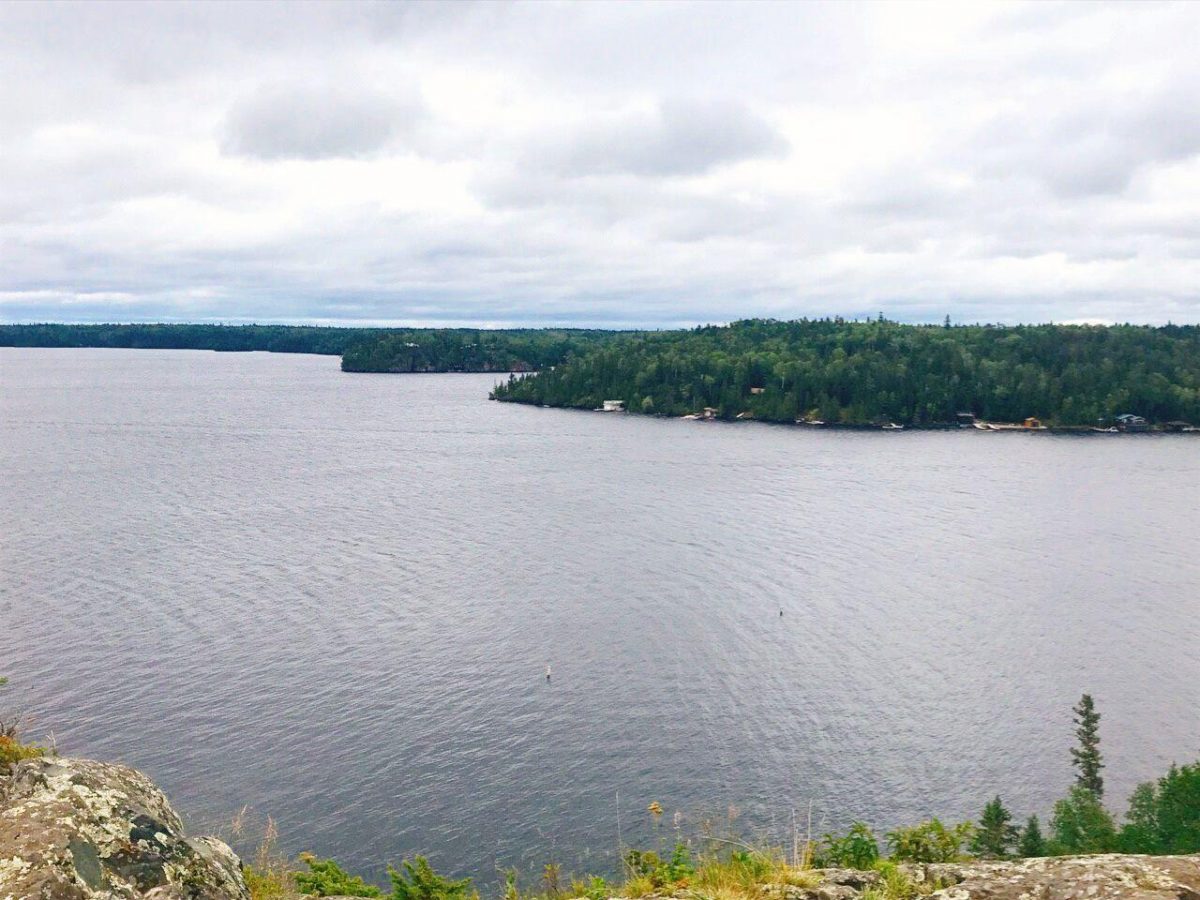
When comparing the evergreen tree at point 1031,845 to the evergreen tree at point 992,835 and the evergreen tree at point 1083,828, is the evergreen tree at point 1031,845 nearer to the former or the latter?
the evergreen tree at point 1083,828

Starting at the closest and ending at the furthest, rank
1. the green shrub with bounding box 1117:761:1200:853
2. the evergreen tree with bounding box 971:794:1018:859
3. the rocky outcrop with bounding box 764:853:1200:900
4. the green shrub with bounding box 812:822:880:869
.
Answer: the rocky outcrop with bounding box 764:853:1200:900 → the green shrub with bounding box 812:822:880:869 → the green shrub with bounding box 1117:761:1200:853 → the evergreen tree with bounding box 971:794:1018:859

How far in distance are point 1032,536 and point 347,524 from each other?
5859 cm

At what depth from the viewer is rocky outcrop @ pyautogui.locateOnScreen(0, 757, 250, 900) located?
5070 mm

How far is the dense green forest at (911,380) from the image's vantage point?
15638 centimetres

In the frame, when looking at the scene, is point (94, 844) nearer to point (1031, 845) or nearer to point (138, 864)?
point (138, 864)

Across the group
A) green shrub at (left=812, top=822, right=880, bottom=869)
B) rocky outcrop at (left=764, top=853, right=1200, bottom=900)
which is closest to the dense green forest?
green shrub at (left=812, top=822, right=880, bottom=869)

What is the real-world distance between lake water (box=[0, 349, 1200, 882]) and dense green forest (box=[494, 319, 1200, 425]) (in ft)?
195

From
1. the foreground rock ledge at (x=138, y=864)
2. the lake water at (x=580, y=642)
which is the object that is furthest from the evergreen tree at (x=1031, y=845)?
the foreground rock ledge at (x=138, y=864)

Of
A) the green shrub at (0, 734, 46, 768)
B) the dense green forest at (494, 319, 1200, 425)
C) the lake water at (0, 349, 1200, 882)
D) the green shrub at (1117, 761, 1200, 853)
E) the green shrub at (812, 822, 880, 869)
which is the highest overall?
the dense green forest at (494, 319, 1200, 425)

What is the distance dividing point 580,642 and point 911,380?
13013 centimetres

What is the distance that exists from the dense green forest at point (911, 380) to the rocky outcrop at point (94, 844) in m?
157

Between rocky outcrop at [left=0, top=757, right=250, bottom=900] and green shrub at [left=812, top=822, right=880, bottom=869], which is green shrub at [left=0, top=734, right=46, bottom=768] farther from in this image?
green shrub at [left=812, top=822, right=880, bottom=869]

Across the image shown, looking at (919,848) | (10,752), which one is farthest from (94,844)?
(919,848)

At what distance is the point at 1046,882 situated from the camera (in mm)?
5812
